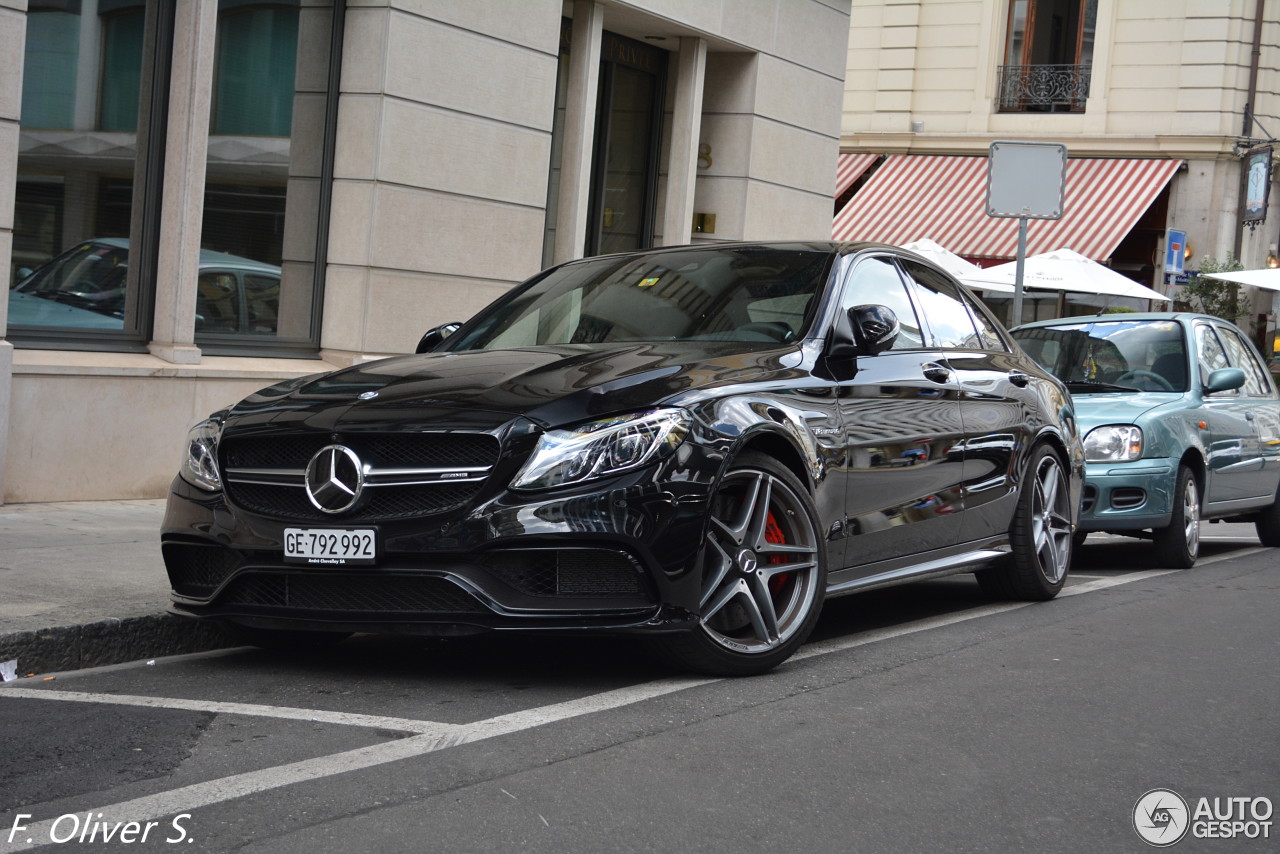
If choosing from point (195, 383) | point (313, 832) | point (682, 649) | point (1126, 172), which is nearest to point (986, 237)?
point (1126, 172)

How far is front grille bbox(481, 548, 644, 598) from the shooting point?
4.92 m

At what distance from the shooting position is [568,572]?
4.95m

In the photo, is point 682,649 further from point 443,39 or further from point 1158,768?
point 443,39

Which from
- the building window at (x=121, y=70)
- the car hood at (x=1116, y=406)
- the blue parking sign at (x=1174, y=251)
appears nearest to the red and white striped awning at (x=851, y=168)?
the blue parking sign at (x=1174, y=251)

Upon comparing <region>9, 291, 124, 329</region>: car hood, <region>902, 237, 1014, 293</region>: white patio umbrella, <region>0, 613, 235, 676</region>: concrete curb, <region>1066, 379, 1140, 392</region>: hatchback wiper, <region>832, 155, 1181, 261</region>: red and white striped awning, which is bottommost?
<region>0, 613, 235, 676</region>: concrete curb

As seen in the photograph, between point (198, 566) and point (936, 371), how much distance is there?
305 cm

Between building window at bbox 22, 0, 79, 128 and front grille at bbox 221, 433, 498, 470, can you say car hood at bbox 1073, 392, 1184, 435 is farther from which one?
building window at bbox 22, 0, 79, 128

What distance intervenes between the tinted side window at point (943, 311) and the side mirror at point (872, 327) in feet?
3.22

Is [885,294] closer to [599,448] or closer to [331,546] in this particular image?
[599,448]

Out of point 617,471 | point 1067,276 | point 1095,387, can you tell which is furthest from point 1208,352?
point 1067,276

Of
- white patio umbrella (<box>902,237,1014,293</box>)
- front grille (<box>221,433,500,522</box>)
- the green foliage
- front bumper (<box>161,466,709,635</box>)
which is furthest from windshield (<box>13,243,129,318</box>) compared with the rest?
the green foliage

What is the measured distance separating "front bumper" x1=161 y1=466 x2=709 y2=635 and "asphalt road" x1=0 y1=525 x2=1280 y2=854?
26 cm

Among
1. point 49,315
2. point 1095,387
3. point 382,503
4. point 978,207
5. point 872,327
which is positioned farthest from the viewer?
point 978,207

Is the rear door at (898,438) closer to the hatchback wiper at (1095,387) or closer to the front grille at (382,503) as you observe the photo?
the front grille at (382,503)
